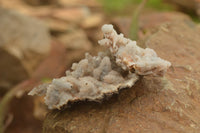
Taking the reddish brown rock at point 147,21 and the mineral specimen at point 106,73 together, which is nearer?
the mineral specimen at point 106,73

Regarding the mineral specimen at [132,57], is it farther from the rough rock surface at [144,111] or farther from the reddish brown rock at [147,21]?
the reddish brown rock at [147,21]

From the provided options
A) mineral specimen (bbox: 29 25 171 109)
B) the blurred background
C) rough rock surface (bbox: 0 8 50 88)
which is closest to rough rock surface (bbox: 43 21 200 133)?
mineral specimen (bbox: 29 25 171 109)

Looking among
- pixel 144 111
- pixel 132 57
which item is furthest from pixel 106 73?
pixel 144 111

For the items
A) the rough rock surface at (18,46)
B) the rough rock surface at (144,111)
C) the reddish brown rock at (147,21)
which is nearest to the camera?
the rough rock surface at (144,111)

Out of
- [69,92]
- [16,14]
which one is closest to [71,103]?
[69,92]

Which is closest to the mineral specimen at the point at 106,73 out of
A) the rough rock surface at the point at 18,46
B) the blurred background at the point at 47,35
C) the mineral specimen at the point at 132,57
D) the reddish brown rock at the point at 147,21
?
the mineral specimen at the point at 132,57

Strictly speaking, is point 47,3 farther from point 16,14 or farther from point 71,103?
point 71,103

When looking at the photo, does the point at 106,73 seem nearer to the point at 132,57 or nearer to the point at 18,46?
the point at 132,57

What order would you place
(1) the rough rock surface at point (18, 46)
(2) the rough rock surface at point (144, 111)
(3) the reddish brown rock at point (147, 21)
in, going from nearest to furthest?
(2) the rough rock surface at point (144, 111) → (3) the reddish brown rock at point (147, 21) → (1) the rough rock surface at point (18, 46)
